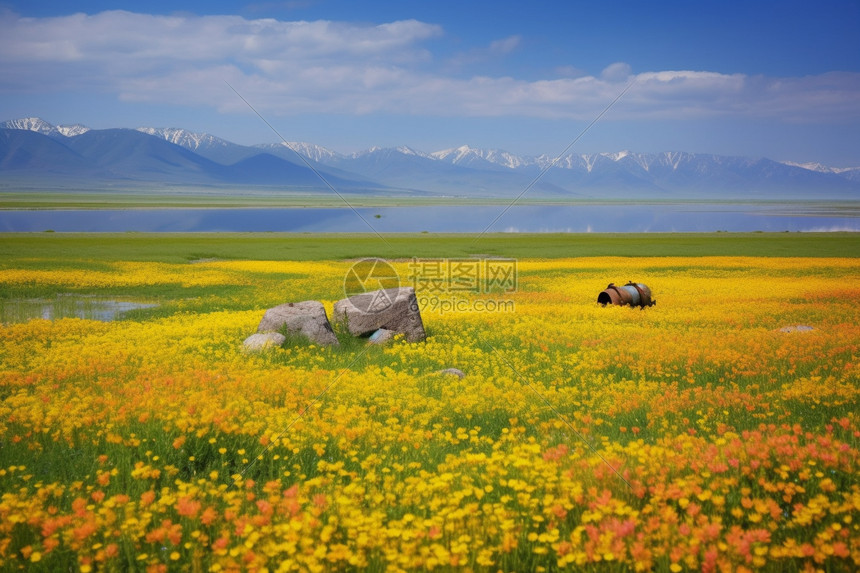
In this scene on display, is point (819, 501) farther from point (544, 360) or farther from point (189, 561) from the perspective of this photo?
point (544, 360)

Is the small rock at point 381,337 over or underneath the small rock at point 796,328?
underneath

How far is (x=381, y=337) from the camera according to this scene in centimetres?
1678

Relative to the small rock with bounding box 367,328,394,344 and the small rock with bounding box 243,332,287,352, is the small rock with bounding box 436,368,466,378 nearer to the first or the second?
the small rock with bounding box 367,328,394,344

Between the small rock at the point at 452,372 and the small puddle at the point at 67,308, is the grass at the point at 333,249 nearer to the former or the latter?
the small puddle at the point at 67,308

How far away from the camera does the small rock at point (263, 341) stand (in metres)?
15.1

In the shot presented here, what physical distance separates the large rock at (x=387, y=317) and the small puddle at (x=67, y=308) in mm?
11243

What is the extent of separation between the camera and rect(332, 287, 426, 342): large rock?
1709 centimetres

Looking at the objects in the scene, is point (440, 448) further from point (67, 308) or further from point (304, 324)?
point (67, 308)

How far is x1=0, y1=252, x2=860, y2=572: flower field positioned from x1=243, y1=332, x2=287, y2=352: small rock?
1.40 ft

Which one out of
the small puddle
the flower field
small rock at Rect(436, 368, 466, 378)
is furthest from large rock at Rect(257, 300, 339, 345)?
the small puddle

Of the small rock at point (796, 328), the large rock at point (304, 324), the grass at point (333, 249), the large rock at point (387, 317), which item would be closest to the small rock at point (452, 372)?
the large rock at point (387, 317)

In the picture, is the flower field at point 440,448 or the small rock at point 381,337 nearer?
the flower field at point 440,448

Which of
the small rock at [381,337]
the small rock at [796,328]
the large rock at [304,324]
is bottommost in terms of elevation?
the small rock at [381,337]

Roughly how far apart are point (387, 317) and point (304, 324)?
96.0 inches
